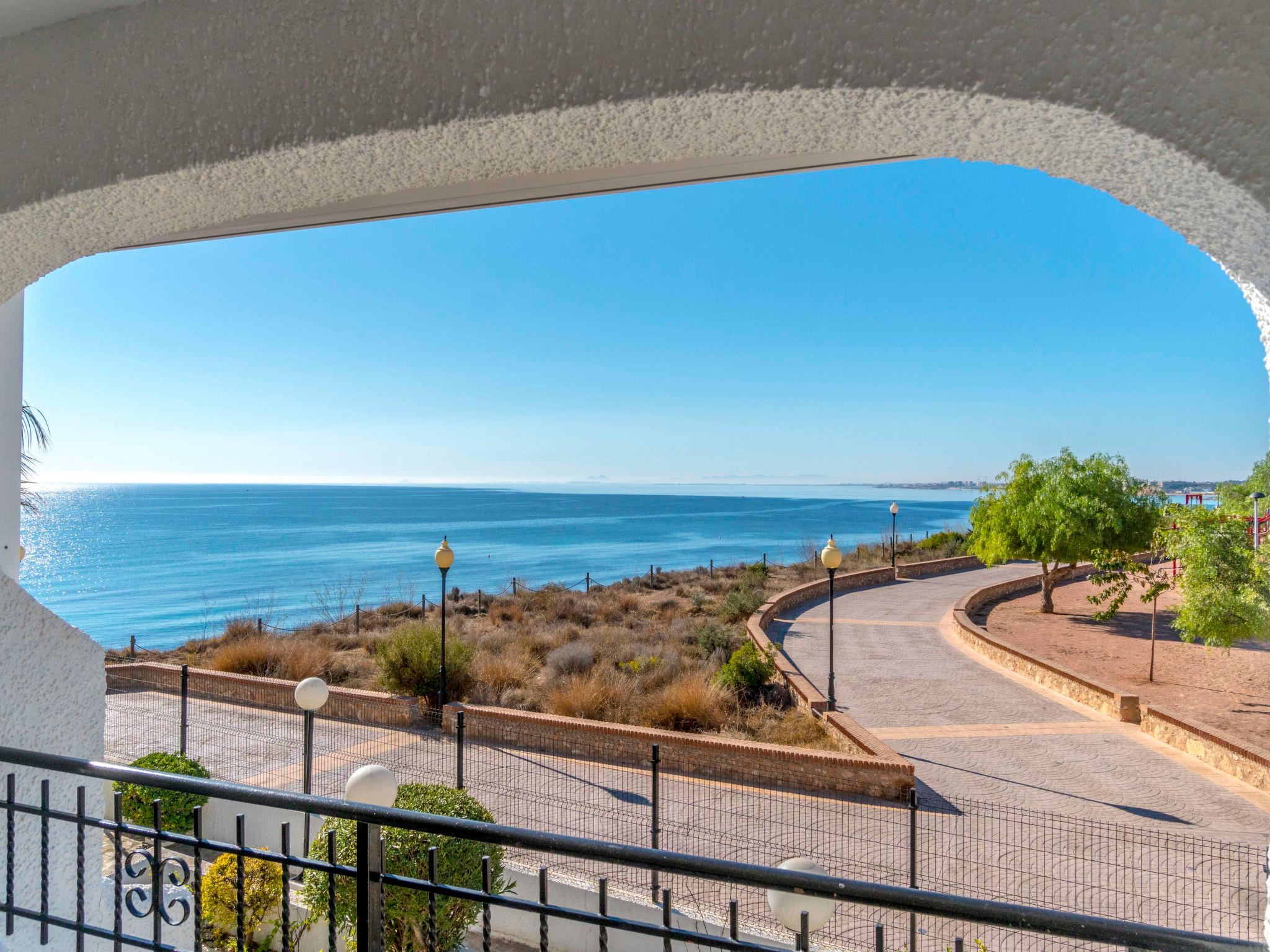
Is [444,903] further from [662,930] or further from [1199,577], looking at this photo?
[1199,577]

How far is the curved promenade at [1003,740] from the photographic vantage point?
24.8ft

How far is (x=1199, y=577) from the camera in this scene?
1084cm

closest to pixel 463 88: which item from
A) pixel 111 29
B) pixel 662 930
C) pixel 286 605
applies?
pixel 111 29

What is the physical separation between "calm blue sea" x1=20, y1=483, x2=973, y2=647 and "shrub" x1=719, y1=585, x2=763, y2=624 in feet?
35.5

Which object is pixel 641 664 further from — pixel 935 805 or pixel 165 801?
pixel 165 801

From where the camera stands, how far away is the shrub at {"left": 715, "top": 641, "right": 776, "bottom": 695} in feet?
36.1

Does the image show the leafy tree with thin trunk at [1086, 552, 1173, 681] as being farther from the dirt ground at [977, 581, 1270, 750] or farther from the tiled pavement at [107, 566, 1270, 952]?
the tiled pavement at [107, 566, 1270, 952]

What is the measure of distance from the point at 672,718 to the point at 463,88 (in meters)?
9.39

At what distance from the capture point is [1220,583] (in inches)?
420

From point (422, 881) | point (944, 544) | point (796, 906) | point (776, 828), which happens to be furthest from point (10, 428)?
point (944, 544)

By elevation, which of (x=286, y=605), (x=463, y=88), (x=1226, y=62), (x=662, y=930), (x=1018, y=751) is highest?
(x=463, y=88)

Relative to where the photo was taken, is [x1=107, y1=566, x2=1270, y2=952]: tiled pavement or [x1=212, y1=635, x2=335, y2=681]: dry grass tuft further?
[x1=212, y1=635, x2=335, y2=681]: dry grass tuft

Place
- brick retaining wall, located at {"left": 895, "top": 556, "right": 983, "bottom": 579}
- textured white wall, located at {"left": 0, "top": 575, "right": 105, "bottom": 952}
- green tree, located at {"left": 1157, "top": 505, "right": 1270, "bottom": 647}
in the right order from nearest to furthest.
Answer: textured white wall, located at {"left": 0, "top": 575, "right": 105, "bottom": 952}, green tree, located at {"left": 1157, "top": 505, "right": 1270, "bottom": 647}, brick retaining wall, located at {"left": 895, "top": 556, "right": 983, "bottom": 579}

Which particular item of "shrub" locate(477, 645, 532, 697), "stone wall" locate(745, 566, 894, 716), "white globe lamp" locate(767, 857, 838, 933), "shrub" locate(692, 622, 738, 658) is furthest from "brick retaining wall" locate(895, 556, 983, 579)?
"white globe lamp" locate(767, 857, 838, 933)
